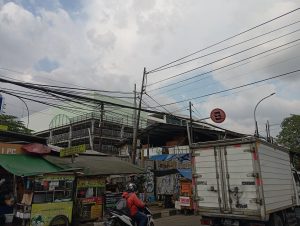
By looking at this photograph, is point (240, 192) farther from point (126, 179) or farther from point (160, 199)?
point (160, 199)

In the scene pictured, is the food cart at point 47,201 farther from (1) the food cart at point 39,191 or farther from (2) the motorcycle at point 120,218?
(2) the motorcycle at point 120,218

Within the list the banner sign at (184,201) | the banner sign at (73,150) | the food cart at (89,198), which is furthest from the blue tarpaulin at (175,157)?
the banner sign at (73,150)

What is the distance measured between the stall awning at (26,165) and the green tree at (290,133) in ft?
154

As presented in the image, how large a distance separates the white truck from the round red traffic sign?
34.2 feet

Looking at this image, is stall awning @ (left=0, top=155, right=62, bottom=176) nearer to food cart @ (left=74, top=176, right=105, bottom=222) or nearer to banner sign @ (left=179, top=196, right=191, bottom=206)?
food cart @ (left=74, top=176, right=105, bottom=222)

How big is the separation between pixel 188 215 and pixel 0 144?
33.4 ft

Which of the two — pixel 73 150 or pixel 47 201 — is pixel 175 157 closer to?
pixel 73 150

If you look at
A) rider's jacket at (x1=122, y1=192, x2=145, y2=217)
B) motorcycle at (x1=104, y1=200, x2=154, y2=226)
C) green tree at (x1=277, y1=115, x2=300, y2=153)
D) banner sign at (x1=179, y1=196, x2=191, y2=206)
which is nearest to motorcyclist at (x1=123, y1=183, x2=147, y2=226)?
rider's jacket at (x1=122, y1=192, x2=145, y2=217)

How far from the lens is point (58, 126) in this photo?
74500 millimetres

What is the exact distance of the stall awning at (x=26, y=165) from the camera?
11430mm

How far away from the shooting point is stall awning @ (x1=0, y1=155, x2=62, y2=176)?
37.5 ft

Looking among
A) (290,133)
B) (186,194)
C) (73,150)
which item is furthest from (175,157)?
(290,133)

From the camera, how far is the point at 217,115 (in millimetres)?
22281

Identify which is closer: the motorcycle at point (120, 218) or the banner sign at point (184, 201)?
the motorcycle at point (120, 218)
